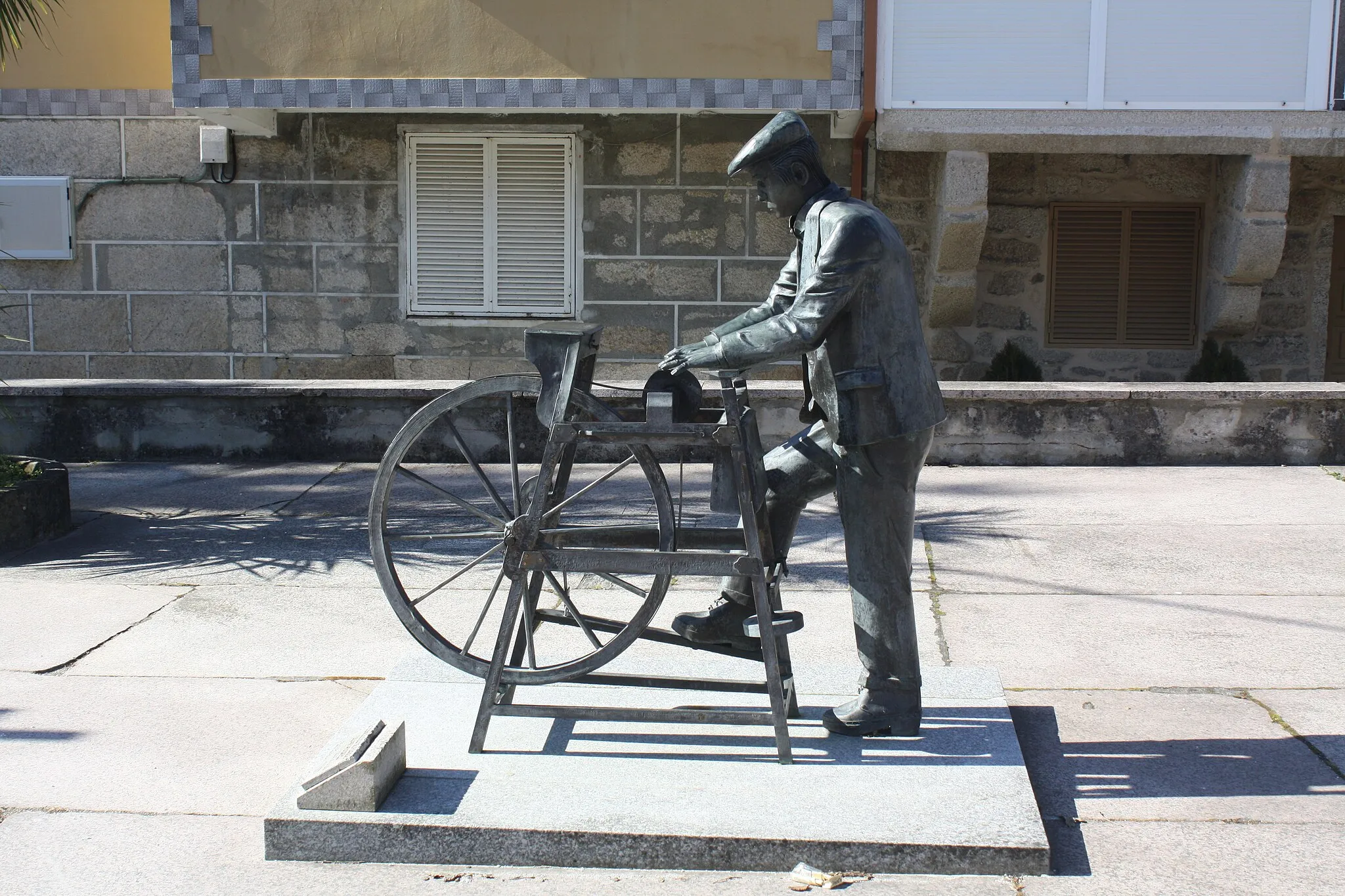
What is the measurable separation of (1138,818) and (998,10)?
804 cm

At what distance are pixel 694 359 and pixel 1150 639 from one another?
243 centimetres

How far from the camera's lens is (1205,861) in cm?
314

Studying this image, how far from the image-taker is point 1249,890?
2990 mm

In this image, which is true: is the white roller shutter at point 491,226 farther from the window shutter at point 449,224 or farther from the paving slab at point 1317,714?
the paving slab at point 1317,714

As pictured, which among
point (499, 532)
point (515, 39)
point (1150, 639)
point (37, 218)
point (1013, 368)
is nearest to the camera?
point (1150, 639)

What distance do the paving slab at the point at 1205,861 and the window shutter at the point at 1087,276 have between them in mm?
8988

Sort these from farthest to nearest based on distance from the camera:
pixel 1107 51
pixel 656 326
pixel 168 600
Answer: pixel 656 326, pixel 1107 51, pixel 168 600

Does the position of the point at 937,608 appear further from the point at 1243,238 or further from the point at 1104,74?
the point at 1243,238

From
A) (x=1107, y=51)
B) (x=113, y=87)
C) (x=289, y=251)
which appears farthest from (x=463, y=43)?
(x=1107, y=51)

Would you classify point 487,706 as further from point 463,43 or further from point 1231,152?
point 1231,152

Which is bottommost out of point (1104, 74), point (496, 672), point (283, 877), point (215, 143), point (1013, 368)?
point (283, 877)

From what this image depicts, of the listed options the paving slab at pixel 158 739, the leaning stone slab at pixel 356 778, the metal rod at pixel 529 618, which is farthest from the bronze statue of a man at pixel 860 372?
the paving slab at pixel 158 739

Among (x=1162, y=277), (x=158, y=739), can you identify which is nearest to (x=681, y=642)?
(x=158, y=739)

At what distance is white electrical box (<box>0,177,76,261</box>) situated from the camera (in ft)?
37.7
